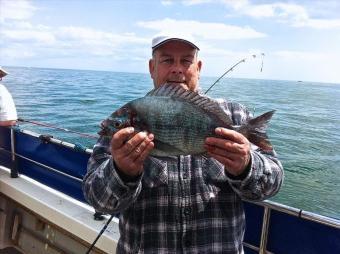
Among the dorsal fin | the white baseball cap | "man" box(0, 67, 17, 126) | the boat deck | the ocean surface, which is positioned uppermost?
the white baseball cap

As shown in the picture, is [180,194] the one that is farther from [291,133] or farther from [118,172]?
[291,133]

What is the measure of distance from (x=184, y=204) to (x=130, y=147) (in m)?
0.54

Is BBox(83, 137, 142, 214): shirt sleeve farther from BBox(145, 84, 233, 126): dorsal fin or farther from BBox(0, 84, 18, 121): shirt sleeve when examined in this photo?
BBox(0, 84, 18, 121): shirt sleeve

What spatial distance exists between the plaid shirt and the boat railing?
617 millimetres


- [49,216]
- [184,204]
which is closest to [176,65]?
[184,204]

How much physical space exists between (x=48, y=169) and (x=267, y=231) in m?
2.76

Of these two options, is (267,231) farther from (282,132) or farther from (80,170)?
(282,132)

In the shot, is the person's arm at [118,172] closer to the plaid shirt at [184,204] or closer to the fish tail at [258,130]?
the plaid shirt at [184,204]

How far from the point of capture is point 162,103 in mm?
1979

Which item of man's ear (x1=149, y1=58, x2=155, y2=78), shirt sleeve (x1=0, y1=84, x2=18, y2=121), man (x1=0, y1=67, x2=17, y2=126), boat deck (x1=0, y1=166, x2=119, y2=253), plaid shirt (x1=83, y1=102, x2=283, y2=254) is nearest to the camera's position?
plaid shirt (x1=83, y1=102, x2=283, y2=254)

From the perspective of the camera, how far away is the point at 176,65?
2.39 meters

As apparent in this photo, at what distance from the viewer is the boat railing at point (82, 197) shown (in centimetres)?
261

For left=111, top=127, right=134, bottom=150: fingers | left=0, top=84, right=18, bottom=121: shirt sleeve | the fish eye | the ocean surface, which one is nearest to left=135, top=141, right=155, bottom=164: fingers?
left=111, top=127, right=134, bottom=150: fingers

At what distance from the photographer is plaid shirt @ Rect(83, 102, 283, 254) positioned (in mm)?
2146
